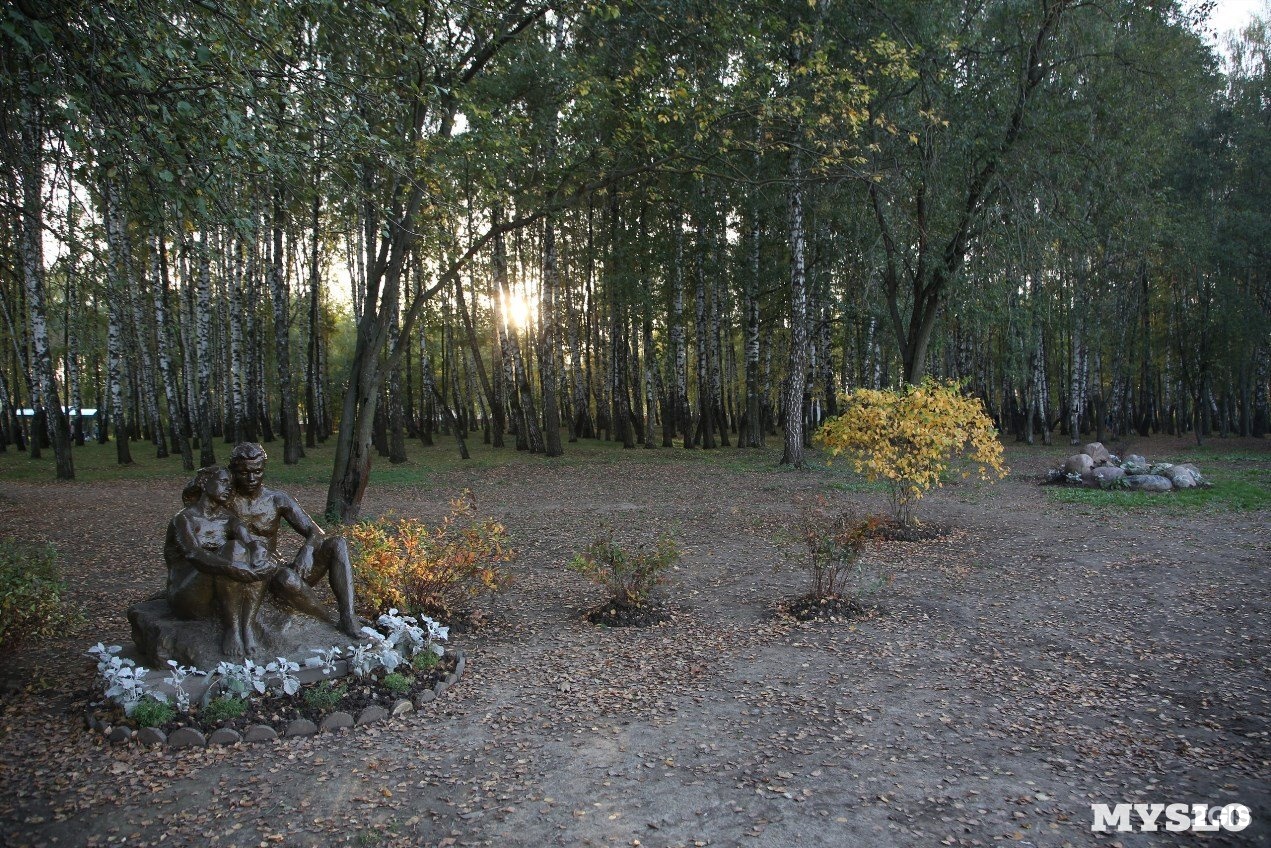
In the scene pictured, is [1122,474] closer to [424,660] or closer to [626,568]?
[626,568]

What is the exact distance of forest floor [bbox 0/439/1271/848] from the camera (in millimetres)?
3764

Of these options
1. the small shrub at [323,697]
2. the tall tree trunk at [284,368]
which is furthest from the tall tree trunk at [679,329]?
the small shrub at [323,697]

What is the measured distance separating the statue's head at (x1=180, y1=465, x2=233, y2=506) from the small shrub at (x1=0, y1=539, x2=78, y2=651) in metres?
1.65

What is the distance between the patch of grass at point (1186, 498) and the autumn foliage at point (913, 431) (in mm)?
4825

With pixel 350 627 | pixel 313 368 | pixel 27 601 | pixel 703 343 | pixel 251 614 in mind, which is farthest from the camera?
pixel 313 368

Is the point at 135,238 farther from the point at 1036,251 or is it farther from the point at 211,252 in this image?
the point at 1036,251

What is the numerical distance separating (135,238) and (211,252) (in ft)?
47.4

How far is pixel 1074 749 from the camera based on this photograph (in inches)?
176

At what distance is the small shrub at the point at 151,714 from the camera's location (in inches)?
180

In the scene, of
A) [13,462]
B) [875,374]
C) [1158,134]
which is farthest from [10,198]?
[875,374]

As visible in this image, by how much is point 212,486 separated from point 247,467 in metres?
0.28

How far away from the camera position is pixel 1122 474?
15.8 m

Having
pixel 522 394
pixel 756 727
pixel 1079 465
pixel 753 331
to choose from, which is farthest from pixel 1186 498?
pixel 522 394

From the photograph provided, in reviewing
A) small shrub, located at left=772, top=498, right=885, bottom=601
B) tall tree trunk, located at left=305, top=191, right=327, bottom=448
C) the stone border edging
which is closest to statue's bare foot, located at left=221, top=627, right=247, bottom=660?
the stone border edging
